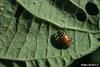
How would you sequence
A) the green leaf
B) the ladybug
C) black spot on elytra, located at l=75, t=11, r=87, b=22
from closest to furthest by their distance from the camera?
the green leaf → the ladybug → black spot on elytra, located at l=75, t=11, r=87, b=22

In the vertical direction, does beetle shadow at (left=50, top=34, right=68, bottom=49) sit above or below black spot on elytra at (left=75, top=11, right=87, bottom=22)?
below

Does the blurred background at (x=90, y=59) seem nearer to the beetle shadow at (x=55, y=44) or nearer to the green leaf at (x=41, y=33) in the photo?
the green leaf at (x=41, y=33)

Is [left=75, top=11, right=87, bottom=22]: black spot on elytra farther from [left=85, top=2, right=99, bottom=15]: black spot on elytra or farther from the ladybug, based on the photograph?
the ladybug

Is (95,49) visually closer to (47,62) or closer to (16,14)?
(47,62)

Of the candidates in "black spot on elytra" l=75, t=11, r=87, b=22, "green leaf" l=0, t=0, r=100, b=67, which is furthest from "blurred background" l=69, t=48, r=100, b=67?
"black spot on elytra" l=75, t=11, r=87, b=22

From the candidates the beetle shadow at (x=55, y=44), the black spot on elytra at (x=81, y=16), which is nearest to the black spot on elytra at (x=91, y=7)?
the black spot on elytra at (x=81, y=16)

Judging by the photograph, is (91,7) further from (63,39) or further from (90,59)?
(90,59)

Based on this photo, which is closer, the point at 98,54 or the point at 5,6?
the point at 5,6

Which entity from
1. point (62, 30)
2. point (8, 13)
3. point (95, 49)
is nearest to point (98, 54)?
point (95, 49)
